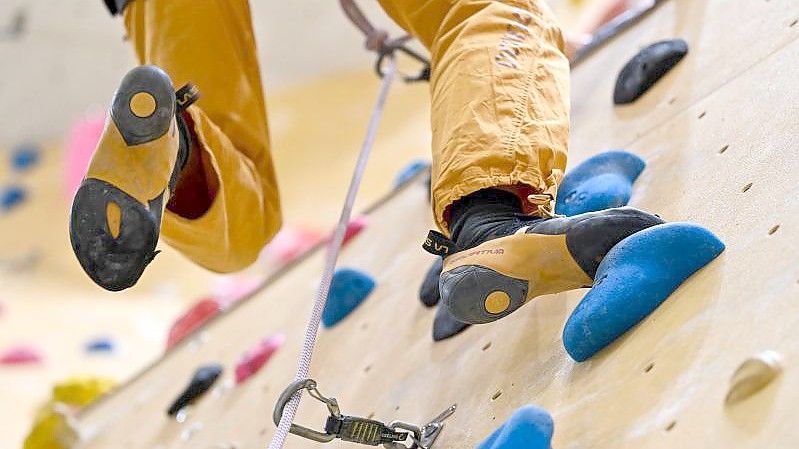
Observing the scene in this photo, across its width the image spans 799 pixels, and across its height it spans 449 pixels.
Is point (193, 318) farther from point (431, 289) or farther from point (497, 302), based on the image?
point (497, 302)

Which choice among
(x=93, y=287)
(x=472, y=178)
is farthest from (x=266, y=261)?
(x=472, y=178)

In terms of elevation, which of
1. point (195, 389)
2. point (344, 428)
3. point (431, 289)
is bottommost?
point (195, 389)

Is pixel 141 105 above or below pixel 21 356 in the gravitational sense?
above

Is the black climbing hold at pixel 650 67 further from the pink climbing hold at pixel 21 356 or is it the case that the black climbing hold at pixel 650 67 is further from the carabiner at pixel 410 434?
the pink climbing hold at pixel 21 356

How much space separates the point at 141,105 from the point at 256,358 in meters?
0.68

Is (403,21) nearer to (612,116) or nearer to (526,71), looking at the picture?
(526,71)

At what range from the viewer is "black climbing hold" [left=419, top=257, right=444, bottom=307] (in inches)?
48.0

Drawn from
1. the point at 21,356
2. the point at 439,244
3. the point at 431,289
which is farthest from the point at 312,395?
the point at 21,356

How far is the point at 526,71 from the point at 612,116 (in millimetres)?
425

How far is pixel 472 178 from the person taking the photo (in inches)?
34.1

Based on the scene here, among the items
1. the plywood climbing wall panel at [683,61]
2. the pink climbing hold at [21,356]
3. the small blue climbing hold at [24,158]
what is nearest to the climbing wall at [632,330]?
the plywood climbing wall panel at [683,61]

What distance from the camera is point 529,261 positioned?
2.69ft

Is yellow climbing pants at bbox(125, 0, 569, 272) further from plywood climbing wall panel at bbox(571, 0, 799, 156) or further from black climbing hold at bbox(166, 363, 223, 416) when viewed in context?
black climbing hold at bbox(166, 363, 223, 416)

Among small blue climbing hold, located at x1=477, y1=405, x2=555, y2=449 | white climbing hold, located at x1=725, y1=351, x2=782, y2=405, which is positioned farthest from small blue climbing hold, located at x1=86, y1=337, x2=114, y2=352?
white climbing hold, located at x1=725, y1=351, x2=782, y2=405
